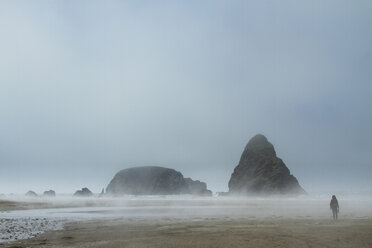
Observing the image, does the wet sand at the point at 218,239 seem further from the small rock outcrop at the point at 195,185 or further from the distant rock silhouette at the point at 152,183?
the small rock outcrop at the point at 195,185

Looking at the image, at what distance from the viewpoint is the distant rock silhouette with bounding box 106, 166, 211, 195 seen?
164 meters

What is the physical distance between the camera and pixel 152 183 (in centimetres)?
16800

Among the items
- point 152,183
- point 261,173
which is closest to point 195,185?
point 152,183

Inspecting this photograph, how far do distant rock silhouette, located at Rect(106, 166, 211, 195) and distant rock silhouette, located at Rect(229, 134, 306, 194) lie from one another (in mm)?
49035

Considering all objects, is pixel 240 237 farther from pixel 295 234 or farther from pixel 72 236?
pixel 72 236

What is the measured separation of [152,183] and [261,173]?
7794cm

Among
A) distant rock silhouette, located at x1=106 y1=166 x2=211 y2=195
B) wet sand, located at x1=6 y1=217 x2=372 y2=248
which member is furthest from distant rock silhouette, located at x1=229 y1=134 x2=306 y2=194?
wet sand, located at x1=6 y1=217 x2=372 y2=248

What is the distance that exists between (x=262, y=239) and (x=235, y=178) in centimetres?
10300

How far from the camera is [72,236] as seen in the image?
19.8 m

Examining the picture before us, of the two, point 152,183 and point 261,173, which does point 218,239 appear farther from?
point 152,183

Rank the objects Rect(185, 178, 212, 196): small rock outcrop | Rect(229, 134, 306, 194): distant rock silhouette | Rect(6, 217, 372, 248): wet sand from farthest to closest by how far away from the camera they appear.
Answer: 1. Rect(185, 178, 212, 196): small rock outcrop
2. Rect(229, 134, 306, 194): distant rock silhouette
3. Rect(6, 217, 372, 248): wet sand

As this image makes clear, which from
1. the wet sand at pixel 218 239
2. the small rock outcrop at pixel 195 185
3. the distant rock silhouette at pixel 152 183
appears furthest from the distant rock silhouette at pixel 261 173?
the wet sand at pixel 218 239

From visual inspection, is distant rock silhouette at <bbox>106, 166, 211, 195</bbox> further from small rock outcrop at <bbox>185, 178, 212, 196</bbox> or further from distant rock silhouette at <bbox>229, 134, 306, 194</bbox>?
distant rock silhouette at <bbox>229, 134, 306, 194</bbox>

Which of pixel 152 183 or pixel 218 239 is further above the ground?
pixel 152 183
